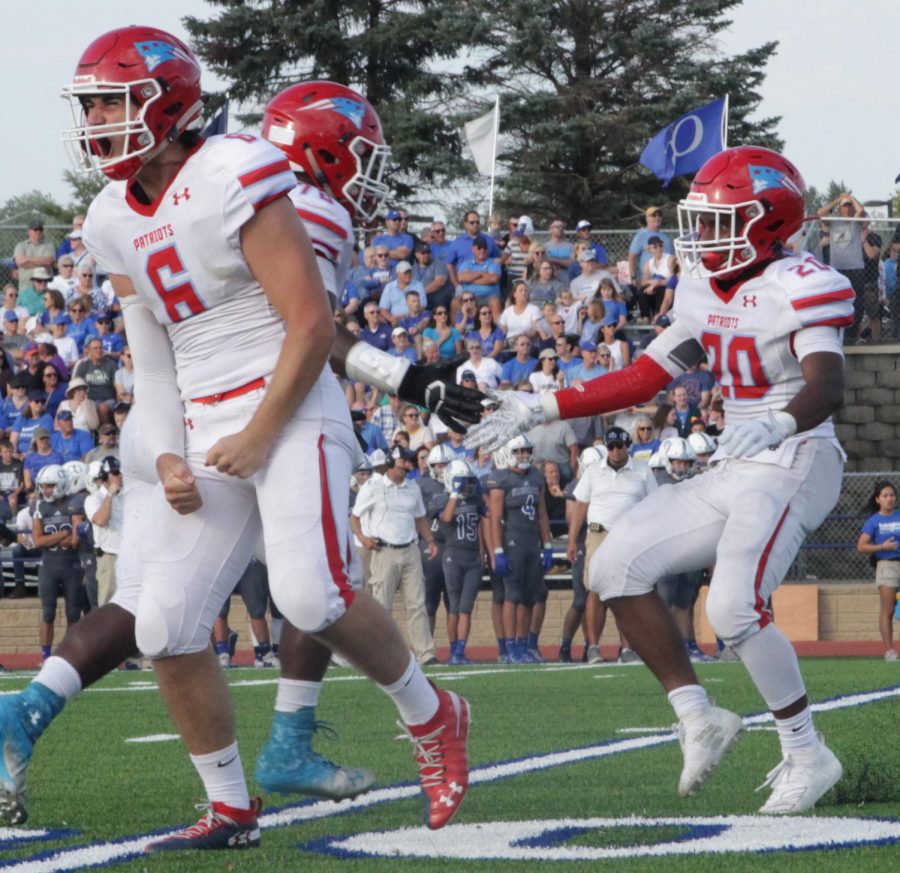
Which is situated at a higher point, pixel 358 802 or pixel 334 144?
pixel 334 144

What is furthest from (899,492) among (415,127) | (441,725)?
(415,127)

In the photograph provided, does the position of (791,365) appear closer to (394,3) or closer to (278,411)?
(278,411)

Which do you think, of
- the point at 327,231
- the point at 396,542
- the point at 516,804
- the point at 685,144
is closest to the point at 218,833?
the point at 516,804

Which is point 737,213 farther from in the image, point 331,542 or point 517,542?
point 517,542

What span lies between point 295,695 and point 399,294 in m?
12.6

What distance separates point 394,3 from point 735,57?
675 cm

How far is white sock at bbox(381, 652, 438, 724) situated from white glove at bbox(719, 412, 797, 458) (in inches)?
41.8

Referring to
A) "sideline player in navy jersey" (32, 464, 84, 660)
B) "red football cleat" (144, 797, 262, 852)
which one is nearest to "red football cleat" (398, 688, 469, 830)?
"red football cleat" (144, 797, 262, 852)

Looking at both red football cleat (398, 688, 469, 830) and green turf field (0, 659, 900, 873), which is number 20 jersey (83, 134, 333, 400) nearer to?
red football cleat (398, 688, 469, 830)

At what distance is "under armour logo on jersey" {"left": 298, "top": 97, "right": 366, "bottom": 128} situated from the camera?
4.71m

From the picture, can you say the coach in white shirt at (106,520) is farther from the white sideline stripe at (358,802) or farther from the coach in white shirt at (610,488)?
the white sideline stripe at (358,802)

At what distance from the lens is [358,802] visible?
4805 millimetres

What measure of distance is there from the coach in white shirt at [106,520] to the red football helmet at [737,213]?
28.5ft

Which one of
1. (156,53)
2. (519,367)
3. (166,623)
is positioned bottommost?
(519,367)
